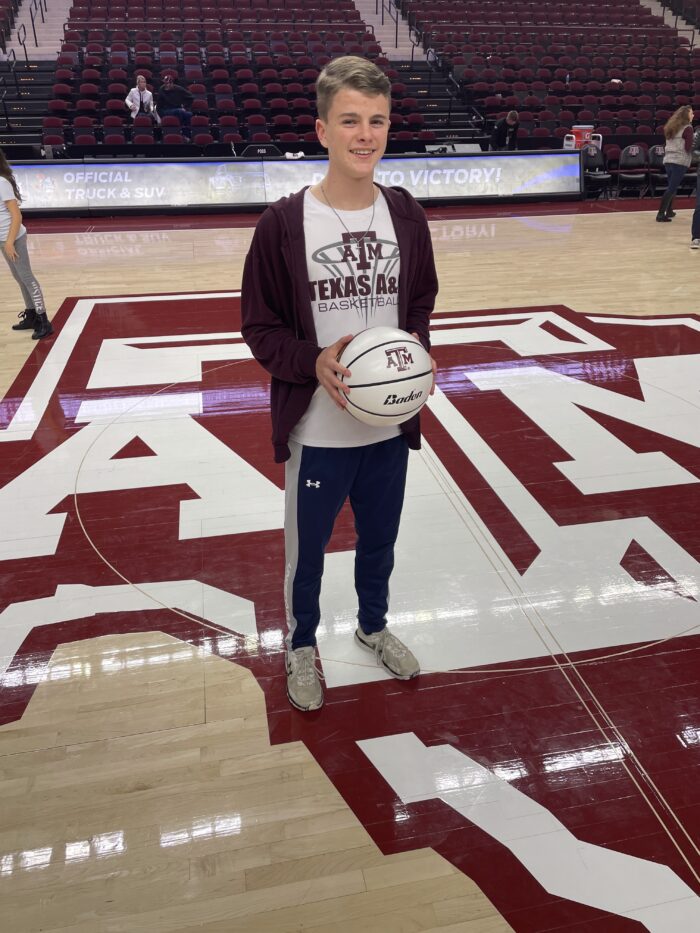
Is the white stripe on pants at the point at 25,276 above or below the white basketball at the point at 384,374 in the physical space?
below

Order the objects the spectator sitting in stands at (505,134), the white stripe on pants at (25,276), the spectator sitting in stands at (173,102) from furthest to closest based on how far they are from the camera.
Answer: the spectator sitting in stands at (173,102)
the spectator sitting in stands at (505,134)
the white stripe on pants at (25,276)

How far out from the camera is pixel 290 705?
2.38 m

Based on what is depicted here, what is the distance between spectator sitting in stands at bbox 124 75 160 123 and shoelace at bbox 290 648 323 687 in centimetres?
1143

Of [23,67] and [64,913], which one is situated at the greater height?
[23,67]

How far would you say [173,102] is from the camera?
11.7 meters

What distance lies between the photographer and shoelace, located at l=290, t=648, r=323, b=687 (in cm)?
238

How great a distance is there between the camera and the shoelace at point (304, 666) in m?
2.38

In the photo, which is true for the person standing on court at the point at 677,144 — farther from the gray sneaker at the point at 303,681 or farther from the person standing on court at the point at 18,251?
the gray sneaker at the point at 303,681

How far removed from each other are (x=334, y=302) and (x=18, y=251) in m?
4.43

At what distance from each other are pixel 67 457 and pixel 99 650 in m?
1.67

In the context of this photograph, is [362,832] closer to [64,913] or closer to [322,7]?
[64,913]

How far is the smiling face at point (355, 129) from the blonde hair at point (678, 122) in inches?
334

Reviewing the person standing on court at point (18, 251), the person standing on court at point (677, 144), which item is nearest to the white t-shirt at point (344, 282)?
the person standing on court at point (18, 251)

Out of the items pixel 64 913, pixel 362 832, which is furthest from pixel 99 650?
pixel 362 832
